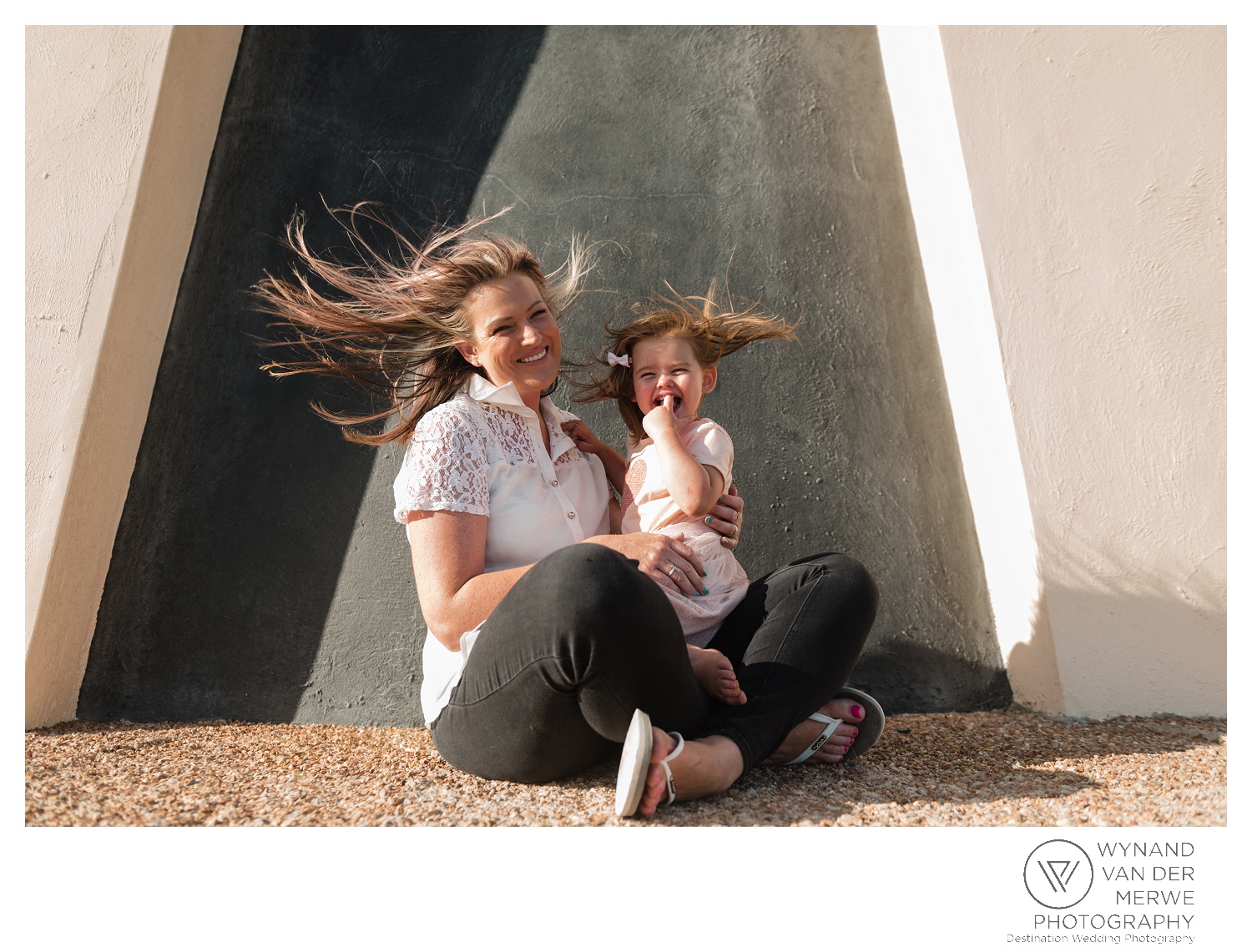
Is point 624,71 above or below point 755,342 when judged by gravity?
above

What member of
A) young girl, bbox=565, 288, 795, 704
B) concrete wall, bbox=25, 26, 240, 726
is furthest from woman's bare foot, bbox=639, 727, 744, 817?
concrete wall, bbox=25, 26, 240, 726

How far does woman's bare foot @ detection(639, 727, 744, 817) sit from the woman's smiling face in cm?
92

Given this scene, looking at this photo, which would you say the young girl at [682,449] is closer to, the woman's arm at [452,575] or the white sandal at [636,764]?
the white sandal at [636,764]

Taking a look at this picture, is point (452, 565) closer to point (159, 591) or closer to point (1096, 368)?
point (159, 591)

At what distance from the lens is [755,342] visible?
2787 millimetres

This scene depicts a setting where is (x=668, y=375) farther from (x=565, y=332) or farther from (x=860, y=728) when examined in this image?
(x=860, y=728)

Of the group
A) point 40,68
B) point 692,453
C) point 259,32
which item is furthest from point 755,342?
point 40,68

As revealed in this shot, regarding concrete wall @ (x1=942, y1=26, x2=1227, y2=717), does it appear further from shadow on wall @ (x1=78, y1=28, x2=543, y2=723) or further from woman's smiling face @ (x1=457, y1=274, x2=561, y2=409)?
shadow on wall @ (x1=78, y1=28, x2=543, y2=723)

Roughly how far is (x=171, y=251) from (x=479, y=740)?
6.83 ft

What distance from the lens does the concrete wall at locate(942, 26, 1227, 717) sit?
236 cm

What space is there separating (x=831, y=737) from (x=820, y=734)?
0.12 ft
